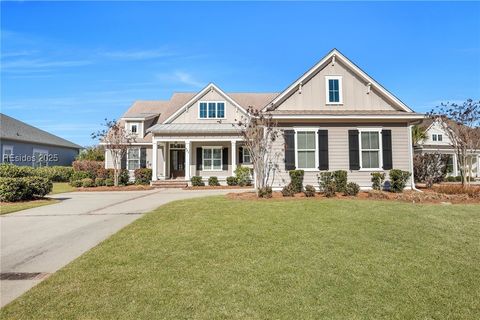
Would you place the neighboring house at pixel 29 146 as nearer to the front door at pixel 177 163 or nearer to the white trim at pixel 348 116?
the front door at pixel 177 163

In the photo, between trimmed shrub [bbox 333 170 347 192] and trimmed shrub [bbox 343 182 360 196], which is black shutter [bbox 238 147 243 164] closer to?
trimmed shrub [bbox 333 170 347 192]

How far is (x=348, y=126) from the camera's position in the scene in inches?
567

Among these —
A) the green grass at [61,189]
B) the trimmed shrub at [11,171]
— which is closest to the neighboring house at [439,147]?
the green grass at [61,189]

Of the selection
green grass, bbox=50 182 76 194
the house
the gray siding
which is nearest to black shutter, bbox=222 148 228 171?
the house

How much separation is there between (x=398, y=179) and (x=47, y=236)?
13829mm

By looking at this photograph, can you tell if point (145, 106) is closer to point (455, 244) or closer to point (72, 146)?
point (72, 146)

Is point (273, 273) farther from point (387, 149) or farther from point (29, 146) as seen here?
point (29, 146)

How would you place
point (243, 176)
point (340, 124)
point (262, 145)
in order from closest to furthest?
point (262, 145)
point (340, 124)
point (243, 176)

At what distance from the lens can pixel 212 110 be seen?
23109 mm

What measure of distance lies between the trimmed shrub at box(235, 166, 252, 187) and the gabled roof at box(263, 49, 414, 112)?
6.73 meters

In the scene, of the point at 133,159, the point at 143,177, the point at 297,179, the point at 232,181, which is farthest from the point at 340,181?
the point at 133,159

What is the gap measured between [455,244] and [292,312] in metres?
4.40

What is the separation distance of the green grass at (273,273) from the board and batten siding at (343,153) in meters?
6.62

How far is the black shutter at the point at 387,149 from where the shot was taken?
1412cm
